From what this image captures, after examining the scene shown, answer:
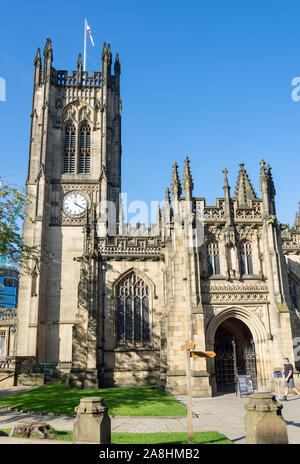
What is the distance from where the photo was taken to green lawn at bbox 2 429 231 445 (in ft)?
31.1

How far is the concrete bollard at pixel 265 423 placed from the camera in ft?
24.7

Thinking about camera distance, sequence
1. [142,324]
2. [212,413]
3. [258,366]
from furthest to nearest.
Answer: [142,324] < [258,366] < [212,413]

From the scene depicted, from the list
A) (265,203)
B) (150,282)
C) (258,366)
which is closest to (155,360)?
(150,282)

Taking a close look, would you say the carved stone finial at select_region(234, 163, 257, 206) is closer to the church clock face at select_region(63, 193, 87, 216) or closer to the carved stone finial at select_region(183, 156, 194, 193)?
the carved stone finial at select_region(183, 156, 194, 193)

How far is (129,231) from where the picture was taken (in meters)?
37.9

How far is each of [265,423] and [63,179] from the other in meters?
38.0

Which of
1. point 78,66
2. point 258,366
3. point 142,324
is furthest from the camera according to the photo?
point 78,66

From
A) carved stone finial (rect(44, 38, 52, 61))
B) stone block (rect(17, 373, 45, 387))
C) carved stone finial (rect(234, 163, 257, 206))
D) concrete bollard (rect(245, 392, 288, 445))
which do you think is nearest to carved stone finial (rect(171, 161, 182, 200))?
carved stone finial (rect(234, 163, 257, 206))

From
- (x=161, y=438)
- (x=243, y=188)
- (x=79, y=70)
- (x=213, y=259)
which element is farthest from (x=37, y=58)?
(x=161, y=438)

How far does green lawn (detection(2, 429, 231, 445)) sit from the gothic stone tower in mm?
25360

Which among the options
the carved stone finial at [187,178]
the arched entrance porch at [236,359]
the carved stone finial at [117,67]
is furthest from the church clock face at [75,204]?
the arched entrance porch at [236,359]
